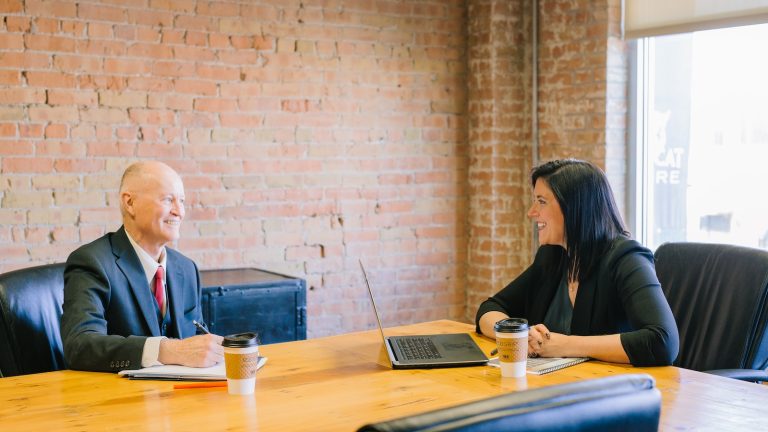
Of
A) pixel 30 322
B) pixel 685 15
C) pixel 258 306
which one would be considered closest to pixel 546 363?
pixel 30 322

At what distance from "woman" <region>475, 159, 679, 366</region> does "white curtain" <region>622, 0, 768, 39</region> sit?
6.28ft

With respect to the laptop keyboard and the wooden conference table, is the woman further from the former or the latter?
the laptop keyboard

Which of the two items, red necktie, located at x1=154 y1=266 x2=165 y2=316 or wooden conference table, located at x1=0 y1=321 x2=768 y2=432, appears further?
red necktie, located at x1=154 y1=266 x2=165 y2=316

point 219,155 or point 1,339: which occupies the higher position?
point 219,155

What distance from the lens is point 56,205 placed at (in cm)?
424

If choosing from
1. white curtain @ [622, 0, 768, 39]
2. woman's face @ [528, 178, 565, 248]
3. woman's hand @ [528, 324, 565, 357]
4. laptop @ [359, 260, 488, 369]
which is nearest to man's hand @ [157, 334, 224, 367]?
laptop @ [359, 260, 488, 369]

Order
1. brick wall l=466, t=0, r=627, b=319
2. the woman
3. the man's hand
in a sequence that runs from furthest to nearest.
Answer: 1. brick wall l=466, t=0, r=627, b=319
2. the woman
3. the man's hand

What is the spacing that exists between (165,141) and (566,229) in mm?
2300

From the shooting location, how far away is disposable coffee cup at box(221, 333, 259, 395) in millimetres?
2236

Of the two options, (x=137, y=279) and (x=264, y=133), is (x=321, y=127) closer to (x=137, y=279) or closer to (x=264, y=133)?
(x=264, y=133)

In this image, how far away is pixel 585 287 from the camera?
2.87m

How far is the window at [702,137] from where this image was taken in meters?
4.48

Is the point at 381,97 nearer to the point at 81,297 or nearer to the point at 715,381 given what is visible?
the point at 81,297

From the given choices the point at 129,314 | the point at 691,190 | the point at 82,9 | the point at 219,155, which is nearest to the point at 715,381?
the point at 129,314
